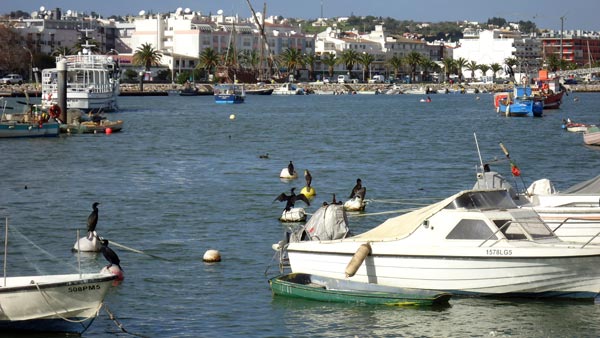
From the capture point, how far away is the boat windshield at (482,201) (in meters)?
25.3

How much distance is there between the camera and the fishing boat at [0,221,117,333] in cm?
2147

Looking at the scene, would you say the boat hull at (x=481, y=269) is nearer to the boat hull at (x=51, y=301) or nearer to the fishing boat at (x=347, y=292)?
the fishing boat at (x=347, y=292)

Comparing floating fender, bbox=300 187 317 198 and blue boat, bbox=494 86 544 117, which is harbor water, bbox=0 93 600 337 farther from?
blue boat, bbox=494 86 544 117

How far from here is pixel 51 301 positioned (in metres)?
21.7

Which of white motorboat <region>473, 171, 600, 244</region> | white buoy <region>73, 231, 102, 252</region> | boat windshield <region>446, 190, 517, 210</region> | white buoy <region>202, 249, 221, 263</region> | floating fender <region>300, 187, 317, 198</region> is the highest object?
boat windshield <region>446, 190, 517, 210</region>

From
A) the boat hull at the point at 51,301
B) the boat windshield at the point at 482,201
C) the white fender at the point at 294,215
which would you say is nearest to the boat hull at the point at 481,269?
the boat windshield at the point at 482,201

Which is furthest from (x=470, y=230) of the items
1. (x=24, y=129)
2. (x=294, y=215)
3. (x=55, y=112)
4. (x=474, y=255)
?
(x=55, y=112)

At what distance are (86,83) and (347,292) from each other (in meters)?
90.4

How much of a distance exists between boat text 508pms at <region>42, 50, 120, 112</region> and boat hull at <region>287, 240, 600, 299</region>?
81.4 meters

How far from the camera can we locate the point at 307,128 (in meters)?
105

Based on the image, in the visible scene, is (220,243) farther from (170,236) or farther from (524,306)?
(524,306)

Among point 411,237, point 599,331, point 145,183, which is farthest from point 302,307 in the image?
point 145,183

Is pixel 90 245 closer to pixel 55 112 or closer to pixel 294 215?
pixel 294 215

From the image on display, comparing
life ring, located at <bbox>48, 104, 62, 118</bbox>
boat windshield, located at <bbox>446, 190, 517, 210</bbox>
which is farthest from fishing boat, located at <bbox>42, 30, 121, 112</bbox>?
boat windshield, located at <bbox>446, 190, 517, 210</bbox>
